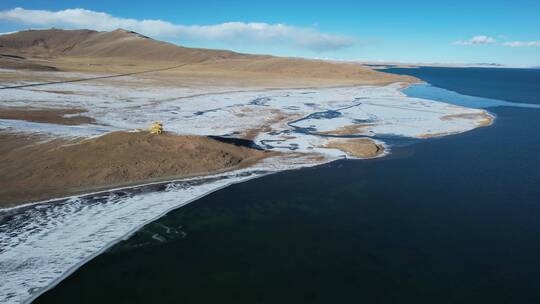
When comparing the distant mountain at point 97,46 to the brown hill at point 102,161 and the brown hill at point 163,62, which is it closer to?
the brown hill at point 163,62

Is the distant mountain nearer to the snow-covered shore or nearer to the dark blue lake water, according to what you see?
the snow-covered shore

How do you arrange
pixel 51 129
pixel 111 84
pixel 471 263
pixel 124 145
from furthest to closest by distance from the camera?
pixel 111 84 → pixel 51 129 → pixel 124 145 → pixel 471 263

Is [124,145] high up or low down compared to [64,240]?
up

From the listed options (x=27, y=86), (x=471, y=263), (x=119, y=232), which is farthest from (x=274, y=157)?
(x=27, y=86)

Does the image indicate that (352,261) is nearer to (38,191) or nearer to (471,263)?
(471,263)

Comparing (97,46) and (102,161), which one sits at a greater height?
(97,46)

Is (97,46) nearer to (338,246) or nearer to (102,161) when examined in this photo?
(102,161)

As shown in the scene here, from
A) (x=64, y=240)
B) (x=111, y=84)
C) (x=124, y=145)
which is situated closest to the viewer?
(x=64, y=240)

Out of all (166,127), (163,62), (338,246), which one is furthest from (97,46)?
(338,246)
